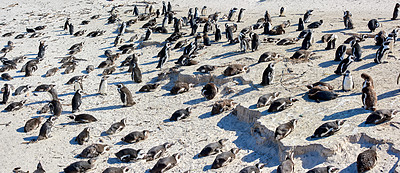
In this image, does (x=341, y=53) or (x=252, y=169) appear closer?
(x=252, y=169)

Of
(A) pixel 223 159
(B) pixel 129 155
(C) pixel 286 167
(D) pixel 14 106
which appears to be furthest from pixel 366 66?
(D) pixel 14 106

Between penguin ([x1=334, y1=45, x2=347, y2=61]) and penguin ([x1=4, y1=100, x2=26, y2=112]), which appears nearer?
penguin ([x1=334, y1=45, x2=347, y2=61])

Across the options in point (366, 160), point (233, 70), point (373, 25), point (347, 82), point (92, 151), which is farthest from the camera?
point (373, 25)

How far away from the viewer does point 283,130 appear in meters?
7.43

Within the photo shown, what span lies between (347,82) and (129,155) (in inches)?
223

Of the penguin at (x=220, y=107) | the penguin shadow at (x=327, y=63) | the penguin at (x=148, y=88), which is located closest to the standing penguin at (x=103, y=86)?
the penguin at (x=148, y=88)

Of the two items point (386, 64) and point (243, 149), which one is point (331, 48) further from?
point (243, 149)

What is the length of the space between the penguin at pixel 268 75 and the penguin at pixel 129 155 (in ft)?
13.9

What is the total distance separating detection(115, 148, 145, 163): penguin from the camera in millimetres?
8102

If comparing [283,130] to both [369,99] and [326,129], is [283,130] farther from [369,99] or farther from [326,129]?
[369,99]

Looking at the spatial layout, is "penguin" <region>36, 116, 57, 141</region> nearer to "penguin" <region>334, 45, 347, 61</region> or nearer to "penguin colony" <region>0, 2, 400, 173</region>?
"penguin colony" <region>0, 2, 400, 173</region>

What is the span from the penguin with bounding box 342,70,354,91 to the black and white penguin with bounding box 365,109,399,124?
6.57 feet

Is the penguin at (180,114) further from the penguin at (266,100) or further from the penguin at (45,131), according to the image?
the penguin at (45,131)

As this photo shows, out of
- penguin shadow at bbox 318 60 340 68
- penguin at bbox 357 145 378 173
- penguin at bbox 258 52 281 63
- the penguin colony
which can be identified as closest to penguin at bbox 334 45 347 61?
the penguin colony
